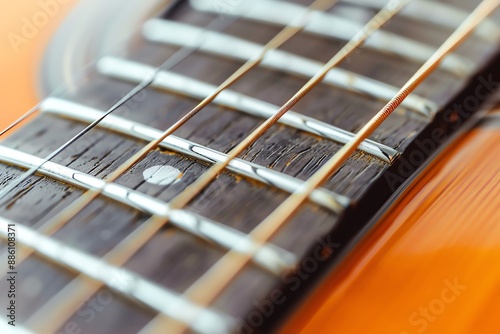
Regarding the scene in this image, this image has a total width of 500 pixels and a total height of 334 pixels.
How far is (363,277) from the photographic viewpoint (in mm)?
508

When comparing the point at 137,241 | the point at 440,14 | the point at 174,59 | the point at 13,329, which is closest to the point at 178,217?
the point at 137,241

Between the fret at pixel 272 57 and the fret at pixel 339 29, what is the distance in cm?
6

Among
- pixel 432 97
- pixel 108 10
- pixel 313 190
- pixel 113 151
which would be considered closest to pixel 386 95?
pixel 432 97

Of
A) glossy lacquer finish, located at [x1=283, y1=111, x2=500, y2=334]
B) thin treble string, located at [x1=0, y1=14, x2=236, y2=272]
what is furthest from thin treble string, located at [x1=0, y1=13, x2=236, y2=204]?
glossy lacquer finish, located at [x1=283, y1=111, x2=500, y2=334]

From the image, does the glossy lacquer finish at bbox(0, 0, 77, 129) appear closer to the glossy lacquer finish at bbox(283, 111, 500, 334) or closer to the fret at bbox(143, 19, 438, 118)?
the fret at bbox(143, 19, 438, 118)

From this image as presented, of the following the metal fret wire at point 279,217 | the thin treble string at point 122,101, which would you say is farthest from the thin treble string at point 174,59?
the metal fret wire at point 279,217

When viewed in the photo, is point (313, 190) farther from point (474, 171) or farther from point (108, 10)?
point (108, 10)

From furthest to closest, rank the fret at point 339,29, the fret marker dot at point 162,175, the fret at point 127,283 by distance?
the fret at point 339,29, the fret marker dot at point 162,175, the fret at point 127,283

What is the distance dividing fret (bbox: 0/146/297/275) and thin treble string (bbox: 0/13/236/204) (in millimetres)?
13

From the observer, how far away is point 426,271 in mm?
512

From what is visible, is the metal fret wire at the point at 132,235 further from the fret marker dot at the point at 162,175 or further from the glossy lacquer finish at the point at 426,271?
the glossy lacquer finish at the point at 426,271

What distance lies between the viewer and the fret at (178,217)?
464 mm

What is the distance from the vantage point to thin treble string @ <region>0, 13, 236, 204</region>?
0.56 m

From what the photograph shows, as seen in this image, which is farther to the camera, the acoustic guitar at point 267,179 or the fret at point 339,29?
the fret at point 339,29
